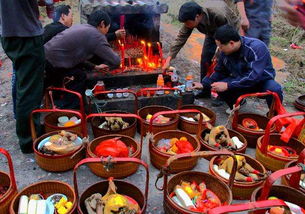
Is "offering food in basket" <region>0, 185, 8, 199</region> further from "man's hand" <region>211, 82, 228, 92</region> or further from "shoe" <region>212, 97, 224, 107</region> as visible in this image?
"shoe" <region>212, 97, 224, 107</region>

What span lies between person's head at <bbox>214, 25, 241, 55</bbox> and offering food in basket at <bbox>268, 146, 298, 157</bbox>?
1805 millimetres

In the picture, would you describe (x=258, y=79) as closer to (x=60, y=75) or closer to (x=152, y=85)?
(x=152, y=85)

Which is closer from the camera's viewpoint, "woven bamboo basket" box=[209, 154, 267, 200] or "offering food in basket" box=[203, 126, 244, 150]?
"woven bamboo basket" box=[209, 154, 267, 200]

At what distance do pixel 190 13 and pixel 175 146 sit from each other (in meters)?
2.52

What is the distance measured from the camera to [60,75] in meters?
5.33

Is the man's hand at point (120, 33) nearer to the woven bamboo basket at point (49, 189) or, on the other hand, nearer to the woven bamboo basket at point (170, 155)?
the woven bamboo basket at point (170, 155)

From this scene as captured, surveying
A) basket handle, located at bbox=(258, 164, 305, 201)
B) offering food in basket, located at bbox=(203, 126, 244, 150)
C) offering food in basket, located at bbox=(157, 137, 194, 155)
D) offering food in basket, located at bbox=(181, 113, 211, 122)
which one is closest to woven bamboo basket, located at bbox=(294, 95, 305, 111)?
offering food in basket, located at bbox=(181, 113, 211, 122)

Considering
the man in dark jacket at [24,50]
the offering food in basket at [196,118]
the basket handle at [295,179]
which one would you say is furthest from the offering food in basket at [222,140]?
the man in dark jacket at [24,50]

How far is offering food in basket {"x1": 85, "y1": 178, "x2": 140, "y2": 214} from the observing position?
10.5ft

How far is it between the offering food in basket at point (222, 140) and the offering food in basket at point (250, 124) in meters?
0.67

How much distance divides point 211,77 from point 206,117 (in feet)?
3.50

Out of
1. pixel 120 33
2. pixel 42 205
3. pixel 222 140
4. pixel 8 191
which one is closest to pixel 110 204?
pixel 42 205

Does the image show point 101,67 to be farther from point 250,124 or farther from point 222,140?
point 250,124

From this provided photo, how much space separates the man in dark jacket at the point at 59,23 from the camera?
18.1 ft
